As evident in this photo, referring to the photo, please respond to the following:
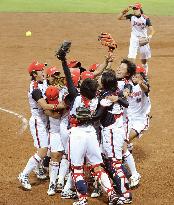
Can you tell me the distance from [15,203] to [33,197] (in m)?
0.40

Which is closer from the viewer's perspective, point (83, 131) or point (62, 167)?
point (83, 131)

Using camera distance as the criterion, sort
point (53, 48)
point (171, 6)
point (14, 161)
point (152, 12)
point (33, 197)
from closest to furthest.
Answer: point (33, 197) → point (14, 161) → point (53, 48) → point (152, 12) → point (171, 6)

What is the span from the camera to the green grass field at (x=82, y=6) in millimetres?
39375

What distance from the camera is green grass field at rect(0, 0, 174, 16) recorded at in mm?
39375

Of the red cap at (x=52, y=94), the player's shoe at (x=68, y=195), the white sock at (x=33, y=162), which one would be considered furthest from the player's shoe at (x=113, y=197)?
the red cap at (x=52, y=94)

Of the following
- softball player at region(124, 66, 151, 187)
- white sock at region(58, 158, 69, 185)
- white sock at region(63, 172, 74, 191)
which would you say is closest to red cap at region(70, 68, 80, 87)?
softball player at region(124, 66, 151, 187)

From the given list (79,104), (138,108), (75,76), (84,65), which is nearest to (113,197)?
(79,104)

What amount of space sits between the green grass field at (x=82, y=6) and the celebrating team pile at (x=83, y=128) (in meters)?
29.2

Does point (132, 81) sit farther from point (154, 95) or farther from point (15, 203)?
point (154, 95)

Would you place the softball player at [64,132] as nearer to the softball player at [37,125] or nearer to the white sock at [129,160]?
the softball player at [37,125]

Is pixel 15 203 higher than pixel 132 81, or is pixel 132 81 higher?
pixel 132 81

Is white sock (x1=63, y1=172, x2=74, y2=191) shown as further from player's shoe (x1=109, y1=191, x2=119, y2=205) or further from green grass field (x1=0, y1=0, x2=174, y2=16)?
green grass field (x1=0, y1=0, x2=174, y2=16)

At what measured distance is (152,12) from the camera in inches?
1528

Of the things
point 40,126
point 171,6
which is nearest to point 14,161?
point 40,126
